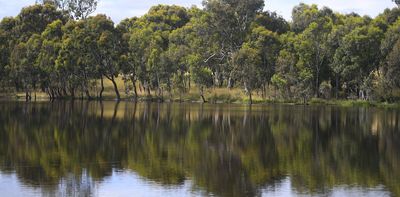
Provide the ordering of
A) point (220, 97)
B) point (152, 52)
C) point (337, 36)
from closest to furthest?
point (337, 36)
point (220, 97)
point (152, 52)

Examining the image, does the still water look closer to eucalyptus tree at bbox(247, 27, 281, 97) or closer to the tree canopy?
the tree canopy

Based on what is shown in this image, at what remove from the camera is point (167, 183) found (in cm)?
2497

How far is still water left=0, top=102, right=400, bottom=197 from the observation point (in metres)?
24.1

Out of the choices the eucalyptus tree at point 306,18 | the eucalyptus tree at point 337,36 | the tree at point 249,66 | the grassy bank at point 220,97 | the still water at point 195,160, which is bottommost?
the still water at point 195,160

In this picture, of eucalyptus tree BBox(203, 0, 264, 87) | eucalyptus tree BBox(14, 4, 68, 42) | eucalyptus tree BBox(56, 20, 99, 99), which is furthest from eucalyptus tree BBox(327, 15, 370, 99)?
eucalyptus tree BBox(14, 4, 68, 42)

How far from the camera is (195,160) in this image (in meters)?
31.9

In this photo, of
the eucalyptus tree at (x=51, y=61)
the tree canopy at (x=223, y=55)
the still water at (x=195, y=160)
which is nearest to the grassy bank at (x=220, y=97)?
the tree canopy at (x=223, y=55)

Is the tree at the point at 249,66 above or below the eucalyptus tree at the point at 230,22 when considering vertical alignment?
below

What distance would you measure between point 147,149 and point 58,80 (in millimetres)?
89008

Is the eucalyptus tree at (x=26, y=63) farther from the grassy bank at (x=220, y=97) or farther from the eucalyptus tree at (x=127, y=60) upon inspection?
the eucalyptus tree at (x=127, y=60)

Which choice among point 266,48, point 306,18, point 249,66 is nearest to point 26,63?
point 249,66

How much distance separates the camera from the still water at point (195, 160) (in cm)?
2408

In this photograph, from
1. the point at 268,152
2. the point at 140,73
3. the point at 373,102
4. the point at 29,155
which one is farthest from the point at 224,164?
the point at 140,73

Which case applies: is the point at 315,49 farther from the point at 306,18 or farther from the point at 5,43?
the point at 5,43
